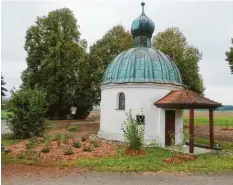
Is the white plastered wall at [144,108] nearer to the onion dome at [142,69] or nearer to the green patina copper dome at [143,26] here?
the onion dome at [142,69]

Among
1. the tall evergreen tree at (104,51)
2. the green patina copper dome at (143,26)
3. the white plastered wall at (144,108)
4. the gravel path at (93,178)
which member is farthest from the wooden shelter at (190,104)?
the tall evergreen tree at (104,51)

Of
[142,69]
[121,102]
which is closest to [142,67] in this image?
[142,69]

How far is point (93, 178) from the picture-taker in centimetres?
1008

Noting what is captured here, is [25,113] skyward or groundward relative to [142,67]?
groundward

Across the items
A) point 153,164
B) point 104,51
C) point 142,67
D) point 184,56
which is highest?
point 104,51

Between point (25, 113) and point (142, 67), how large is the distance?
848 cm

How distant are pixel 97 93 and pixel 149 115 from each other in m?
14.9

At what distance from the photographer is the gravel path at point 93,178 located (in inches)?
377

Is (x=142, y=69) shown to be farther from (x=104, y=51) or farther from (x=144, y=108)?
(x=104, y=51)

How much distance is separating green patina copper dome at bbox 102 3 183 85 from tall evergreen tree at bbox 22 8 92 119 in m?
14.4

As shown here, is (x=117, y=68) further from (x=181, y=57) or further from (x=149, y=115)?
(x=181, y=57)

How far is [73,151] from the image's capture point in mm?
14633

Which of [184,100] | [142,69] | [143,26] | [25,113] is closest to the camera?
[184,100]

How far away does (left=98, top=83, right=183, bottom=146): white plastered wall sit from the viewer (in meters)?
18.5
